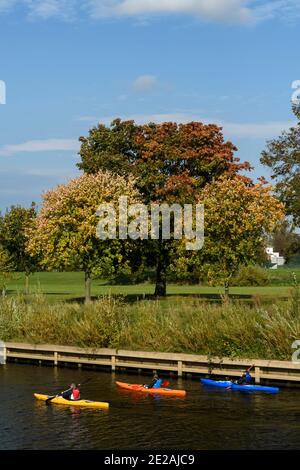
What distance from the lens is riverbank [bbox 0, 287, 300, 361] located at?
3520 centimetres

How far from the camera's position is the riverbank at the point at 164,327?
35.2 meters

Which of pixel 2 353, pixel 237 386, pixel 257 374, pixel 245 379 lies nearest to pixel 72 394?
pixel 237 386

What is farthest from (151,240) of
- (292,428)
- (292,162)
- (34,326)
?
(292,428)

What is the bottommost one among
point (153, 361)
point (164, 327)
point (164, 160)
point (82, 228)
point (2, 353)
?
point (2, 353)

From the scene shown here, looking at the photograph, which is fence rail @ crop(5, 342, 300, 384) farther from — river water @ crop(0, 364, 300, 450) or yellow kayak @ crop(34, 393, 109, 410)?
yellow kayak @ crop(34, 393, 109, 410)

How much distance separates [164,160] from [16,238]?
21810mm

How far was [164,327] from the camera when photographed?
38.3 m

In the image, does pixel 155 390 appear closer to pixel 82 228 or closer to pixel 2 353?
pixel 2 353

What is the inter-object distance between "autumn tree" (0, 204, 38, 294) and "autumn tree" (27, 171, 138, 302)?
1677 centimetres

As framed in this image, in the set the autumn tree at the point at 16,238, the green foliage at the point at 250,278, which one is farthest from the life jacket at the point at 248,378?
the green foliage at the point at 250,278

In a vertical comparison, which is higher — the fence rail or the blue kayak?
the fence rail

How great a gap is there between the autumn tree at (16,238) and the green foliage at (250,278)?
105ft

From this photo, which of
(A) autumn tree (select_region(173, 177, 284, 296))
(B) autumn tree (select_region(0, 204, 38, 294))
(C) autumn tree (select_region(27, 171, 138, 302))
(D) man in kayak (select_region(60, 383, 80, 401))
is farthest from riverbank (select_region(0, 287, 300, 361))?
(B) autumn tree (select_region(0, 204, 38, 294))

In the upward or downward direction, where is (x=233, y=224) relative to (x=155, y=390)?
upward
